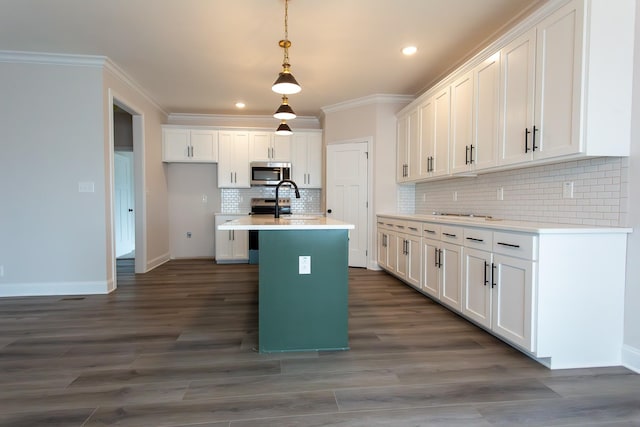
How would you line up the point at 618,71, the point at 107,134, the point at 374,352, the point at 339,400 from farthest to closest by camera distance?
1. the point at 107,134
2. the point at 374,352
3. the point at 618,71
4. the point at 339,400

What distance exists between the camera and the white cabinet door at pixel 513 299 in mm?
Result: 2057

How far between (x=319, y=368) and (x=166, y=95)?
4717mm

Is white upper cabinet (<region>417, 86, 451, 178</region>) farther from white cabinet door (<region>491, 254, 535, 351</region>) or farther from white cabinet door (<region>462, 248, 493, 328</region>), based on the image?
white cabinet door (<region>491, 254, 535, 351</region>)

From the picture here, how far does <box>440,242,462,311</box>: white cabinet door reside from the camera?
2.86 metres

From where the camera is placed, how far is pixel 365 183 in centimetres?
507

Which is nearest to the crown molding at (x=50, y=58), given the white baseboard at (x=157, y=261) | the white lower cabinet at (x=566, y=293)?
the white baseboard at (x=157, y=261)

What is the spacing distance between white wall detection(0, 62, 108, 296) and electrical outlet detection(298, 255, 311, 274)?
2.80 metres

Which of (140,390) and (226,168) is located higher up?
(226,168)

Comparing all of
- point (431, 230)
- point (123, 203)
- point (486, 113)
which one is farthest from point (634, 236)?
point (123, 203)

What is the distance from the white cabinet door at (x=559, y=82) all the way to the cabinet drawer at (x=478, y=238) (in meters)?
0.66

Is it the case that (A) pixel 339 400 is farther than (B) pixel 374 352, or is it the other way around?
(B) pixel 374 352

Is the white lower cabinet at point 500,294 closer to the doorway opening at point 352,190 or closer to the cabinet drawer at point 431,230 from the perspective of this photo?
the cabinet drawer at point 431,230

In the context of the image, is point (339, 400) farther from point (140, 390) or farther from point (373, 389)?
point (140, 390)

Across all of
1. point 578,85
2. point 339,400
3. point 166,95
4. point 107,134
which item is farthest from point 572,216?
point 166,95
